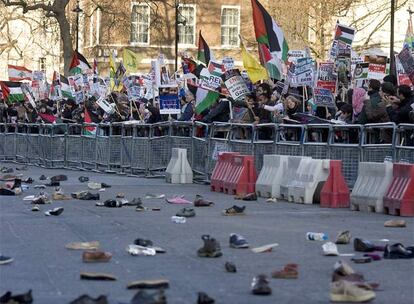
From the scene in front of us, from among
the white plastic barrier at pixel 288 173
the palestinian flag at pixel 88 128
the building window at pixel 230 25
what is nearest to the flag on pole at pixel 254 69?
the white plastic barrier at pixel 288 173

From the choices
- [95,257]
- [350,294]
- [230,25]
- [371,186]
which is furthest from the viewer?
[230,25]

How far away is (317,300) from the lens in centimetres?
780

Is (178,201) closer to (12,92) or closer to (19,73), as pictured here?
(12,92)

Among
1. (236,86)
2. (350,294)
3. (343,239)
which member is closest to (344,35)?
(236,86)

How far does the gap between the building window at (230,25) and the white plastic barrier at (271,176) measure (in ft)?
144

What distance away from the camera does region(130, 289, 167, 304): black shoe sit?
731cm

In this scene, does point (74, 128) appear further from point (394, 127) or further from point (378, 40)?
point (378, 40)

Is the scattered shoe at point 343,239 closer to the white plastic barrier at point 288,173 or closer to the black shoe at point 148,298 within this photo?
the black shoe at point 148,298

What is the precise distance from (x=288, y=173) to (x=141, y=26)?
1716 inches

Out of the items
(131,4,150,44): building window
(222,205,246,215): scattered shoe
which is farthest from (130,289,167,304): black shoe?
(131,4,150,44): building window

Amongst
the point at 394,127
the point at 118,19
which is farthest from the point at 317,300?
the point at 118,19

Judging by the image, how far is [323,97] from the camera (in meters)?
19.5

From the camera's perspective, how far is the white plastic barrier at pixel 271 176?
17.5m

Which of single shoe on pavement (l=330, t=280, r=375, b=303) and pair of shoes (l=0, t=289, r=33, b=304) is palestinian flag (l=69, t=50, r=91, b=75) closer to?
pair of shoes (l=0, t=289, r=33, b=304)
